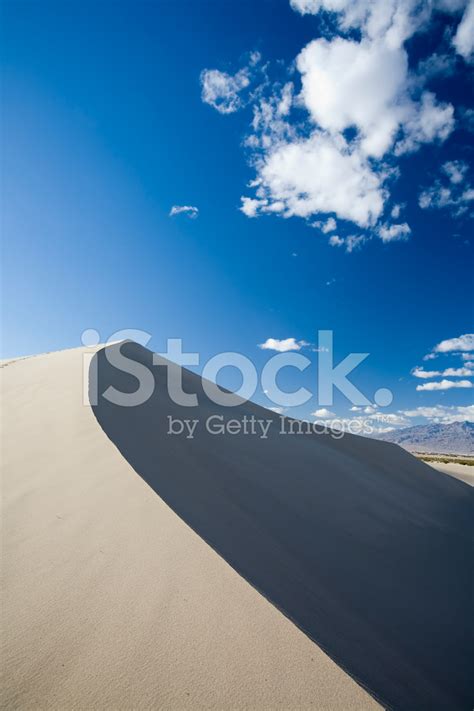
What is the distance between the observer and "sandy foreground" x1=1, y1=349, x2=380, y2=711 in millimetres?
1567

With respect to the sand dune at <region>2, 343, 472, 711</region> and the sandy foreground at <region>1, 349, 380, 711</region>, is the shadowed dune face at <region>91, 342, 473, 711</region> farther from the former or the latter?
A: the sandy foreground at <region>1, 349, 380, 711</region>

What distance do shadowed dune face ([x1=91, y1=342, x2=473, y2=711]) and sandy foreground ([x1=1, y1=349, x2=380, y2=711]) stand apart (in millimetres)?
188

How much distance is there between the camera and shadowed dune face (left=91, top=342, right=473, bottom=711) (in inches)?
81.4

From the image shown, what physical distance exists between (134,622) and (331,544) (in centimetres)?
234

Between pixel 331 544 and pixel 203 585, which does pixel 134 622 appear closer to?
pixel 203 585

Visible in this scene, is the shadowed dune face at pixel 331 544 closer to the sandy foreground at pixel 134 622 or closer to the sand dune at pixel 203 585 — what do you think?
the sand dune at pixel 203 585

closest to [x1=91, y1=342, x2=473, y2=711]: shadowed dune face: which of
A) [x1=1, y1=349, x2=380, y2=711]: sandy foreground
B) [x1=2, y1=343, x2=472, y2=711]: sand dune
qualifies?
[x1=2, y1=343, x2=472, y2=711]: sand dune

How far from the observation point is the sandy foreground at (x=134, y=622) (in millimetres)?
1567

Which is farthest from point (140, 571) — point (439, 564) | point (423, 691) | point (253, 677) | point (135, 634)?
point (439, 564)

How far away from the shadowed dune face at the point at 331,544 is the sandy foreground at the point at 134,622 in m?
0.19

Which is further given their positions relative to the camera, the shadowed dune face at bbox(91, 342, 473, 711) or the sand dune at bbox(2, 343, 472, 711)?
the shadowed dune face at bbox(91, 342, 473, 711)

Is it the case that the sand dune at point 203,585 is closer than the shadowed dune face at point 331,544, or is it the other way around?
the sand dune at point 203,585

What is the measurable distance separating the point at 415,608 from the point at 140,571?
2.35 metres

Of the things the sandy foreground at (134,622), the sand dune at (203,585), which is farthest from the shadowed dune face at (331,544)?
the sandy foreground at (134,622)
